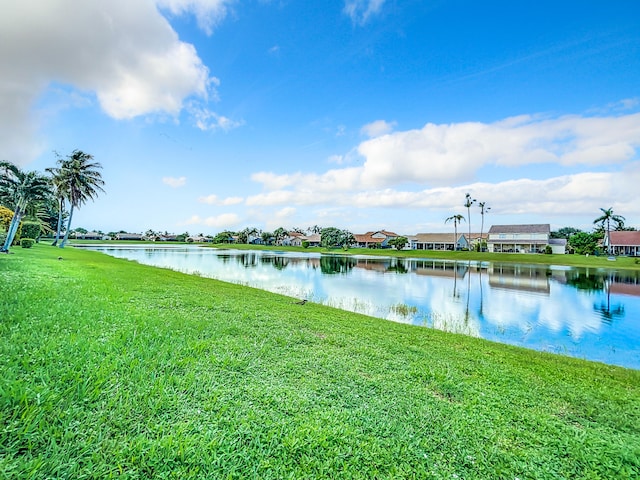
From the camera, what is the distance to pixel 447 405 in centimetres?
388

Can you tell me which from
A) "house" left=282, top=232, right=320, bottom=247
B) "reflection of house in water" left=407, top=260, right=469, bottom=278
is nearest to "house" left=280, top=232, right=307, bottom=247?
"house" left=282, top=232, right=320, bottom=247

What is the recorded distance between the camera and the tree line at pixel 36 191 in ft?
68.5

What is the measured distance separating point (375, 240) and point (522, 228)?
1476 inches

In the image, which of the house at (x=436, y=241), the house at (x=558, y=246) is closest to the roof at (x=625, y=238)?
the house at (x=558, y=246)

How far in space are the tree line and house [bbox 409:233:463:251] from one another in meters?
70.0

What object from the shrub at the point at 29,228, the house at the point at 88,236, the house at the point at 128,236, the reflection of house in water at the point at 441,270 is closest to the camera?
the shrub at the point at 29,228

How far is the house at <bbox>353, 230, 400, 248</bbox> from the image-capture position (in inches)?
3684

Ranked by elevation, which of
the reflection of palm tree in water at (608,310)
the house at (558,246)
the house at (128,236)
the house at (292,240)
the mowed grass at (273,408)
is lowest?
the reflection of palm tree in water at (608,310)

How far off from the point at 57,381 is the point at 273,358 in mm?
2577

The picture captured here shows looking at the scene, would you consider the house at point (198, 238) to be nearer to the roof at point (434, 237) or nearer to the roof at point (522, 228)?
the roof at point (434, 237)

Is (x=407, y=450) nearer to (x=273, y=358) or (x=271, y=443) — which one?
(x=271, y=443)

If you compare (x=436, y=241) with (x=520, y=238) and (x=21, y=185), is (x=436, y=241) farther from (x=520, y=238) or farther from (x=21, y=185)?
(x=21, y=185)

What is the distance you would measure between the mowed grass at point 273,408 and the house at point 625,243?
7173 centimetres

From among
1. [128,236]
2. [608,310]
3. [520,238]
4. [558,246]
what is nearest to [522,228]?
[520,238]
